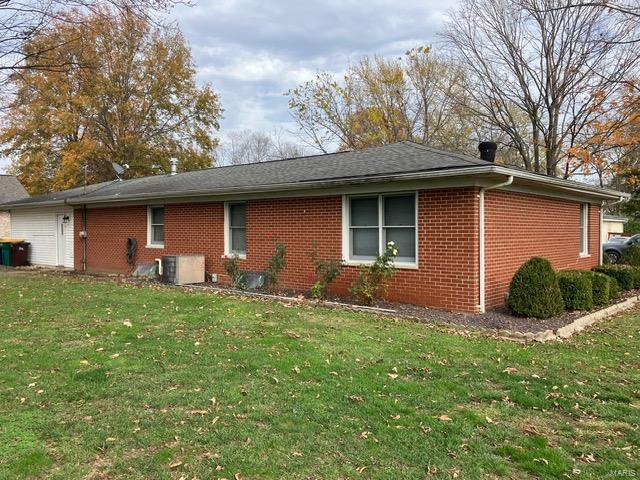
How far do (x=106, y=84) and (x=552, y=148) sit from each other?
81.3ft

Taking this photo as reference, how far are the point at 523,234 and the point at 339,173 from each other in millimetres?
4001

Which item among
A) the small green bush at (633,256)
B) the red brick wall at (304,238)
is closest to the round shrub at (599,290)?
the red brick wall at (304,238)

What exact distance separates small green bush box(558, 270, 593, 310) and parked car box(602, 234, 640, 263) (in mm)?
16445

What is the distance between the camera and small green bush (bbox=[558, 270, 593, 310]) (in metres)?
9.06

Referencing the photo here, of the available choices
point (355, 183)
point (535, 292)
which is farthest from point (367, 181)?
point (535, 292)

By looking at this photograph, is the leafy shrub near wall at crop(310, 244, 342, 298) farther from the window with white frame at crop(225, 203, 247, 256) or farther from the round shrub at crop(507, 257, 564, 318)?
the round shrub at crop(507, 257, 564, 318)

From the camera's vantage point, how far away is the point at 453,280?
8750 mm

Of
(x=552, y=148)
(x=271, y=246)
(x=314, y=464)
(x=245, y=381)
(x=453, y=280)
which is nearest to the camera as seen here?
(x=314, y=464)

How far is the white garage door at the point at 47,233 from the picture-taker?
1828 centimetres

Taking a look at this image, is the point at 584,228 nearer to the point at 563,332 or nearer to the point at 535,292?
the point at 535,292

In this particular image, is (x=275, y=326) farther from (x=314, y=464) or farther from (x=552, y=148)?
(x=552, y=148)

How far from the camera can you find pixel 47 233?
63.5ft

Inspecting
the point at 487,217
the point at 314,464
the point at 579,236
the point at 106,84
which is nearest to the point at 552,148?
the point at 579,236

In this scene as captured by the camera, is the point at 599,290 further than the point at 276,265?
No
